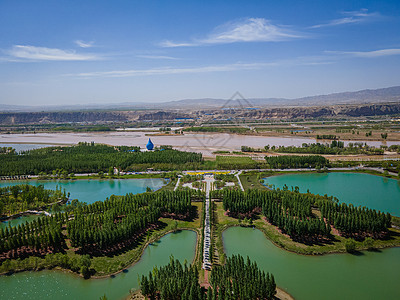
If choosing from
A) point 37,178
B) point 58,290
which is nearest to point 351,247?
point 58,290

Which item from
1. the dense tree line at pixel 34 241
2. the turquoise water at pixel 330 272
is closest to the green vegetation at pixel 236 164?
the turquoise water at pixel 330 272

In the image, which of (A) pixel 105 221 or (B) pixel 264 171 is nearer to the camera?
(A) pixel 105 221

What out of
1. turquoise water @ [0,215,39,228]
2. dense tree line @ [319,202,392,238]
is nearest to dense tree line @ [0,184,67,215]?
turquoise water @ [0,215,39,228]

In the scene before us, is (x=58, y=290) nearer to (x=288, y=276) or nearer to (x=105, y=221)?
(x=105, y=221)

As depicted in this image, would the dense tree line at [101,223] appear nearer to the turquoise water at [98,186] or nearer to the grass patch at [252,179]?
the turquoise water at [98,186]

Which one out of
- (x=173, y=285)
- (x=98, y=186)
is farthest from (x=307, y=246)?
(x=98, y=186)

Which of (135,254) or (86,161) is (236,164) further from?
(135,254)
